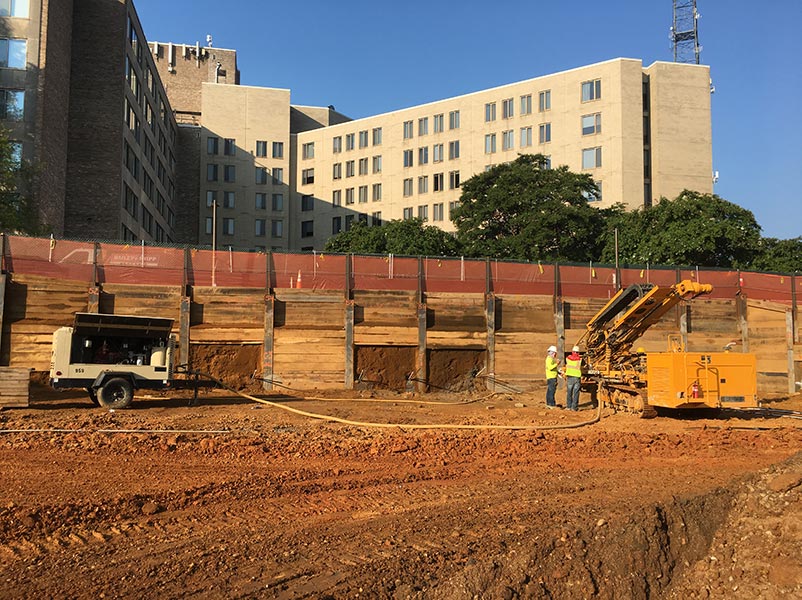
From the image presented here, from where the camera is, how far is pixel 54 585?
218 inches

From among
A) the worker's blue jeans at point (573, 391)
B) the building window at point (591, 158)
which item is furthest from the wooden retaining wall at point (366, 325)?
the building window at point (591, 158)

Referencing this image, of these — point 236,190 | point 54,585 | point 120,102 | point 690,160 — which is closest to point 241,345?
point 54,585

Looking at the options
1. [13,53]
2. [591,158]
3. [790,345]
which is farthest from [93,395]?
[591,158]

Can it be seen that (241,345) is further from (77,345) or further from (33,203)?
(33,203)

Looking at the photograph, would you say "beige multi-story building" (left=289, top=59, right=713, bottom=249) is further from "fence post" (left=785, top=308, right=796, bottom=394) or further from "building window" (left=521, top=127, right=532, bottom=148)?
"fence post" (left=785, top=308, right=796, bottom=394)

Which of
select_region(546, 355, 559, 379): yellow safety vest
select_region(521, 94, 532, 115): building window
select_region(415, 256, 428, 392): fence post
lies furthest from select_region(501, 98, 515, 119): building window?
select_region(546, 355, 559, 379): yellow safety vest

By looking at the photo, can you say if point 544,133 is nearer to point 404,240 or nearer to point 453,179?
point 453,179

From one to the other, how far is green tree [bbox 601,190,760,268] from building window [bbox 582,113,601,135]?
1998cm

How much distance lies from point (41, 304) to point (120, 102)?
95.9 feet

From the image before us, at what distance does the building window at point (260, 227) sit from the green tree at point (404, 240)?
87.7 feet

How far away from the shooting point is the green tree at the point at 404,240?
48.8m

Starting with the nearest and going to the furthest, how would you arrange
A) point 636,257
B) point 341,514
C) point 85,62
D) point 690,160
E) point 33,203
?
point 341,514 → point 33,203 → point 636,257 → point 85,62 → point 690,160

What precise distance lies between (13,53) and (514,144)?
139 ft

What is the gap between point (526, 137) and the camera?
6394 cm
